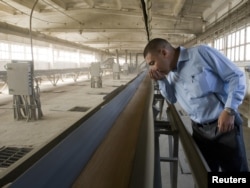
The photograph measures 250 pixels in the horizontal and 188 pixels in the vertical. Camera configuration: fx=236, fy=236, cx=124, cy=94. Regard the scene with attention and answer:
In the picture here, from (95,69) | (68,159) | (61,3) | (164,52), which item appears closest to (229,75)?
(164,52)

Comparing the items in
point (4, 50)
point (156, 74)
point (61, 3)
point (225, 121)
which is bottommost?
point (225, 121)

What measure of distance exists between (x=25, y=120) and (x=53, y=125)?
2.25 ft

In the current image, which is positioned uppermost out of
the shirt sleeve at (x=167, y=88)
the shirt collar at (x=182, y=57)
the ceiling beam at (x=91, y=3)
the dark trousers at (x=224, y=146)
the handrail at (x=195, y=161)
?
the ceiling beam at (x=91, y=3)

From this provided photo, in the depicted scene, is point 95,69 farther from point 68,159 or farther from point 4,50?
point 68,159

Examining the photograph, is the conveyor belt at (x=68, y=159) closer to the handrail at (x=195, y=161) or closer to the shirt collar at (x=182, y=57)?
the handrail at (x=195, y=161)

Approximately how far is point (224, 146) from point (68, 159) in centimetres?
95

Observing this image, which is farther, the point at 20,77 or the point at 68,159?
the point at 20,77

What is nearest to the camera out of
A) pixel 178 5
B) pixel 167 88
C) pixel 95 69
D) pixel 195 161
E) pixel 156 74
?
pixel 195 161

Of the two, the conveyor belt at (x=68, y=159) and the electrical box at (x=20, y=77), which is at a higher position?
the electrical box at (x=20, y=77)

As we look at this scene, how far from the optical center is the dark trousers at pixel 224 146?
1399 mm

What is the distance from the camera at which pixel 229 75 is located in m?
1.29

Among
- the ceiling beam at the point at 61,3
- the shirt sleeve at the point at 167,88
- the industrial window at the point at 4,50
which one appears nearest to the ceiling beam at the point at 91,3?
the ceiling beam at the point at 61,3

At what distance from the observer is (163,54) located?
1411 millimetres

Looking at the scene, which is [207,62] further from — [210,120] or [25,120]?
[25,120]
